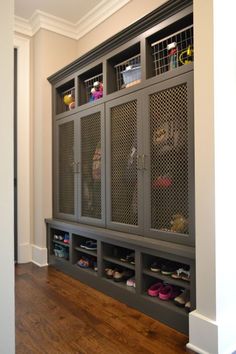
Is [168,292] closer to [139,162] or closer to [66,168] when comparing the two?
[139,162]

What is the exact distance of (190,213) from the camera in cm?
175

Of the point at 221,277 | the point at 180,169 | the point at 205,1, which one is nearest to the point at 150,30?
the point at 205,1

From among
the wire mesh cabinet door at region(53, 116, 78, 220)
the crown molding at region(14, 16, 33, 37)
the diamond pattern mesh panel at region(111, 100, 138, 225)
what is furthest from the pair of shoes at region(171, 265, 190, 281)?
the crown molding at region(14, 16, 33, 37)

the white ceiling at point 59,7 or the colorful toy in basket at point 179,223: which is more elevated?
→ the white ceiling at point 59,7

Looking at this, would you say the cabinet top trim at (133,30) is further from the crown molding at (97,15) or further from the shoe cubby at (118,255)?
the shoe cubby at (118,255)

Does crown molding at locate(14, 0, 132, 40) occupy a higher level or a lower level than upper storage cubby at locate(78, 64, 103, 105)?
higher

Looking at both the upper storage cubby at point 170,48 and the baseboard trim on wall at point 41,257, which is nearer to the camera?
the upper storage cubby at point 170,48

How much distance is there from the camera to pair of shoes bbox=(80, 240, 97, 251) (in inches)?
104

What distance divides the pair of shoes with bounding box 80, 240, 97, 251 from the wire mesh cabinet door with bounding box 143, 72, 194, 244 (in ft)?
2.64

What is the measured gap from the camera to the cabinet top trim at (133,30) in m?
1.84

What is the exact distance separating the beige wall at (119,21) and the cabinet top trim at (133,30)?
0.59m

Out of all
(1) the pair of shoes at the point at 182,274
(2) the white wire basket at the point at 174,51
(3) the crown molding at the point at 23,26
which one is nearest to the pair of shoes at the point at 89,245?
(1) the pair of shoes at the point at 182,274

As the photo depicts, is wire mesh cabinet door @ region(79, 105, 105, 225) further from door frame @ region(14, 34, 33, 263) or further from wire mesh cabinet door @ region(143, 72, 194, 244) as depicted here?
door frame @ region(14, 34, 33, 263)

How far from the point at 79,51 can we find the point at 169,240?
2.79 metres
